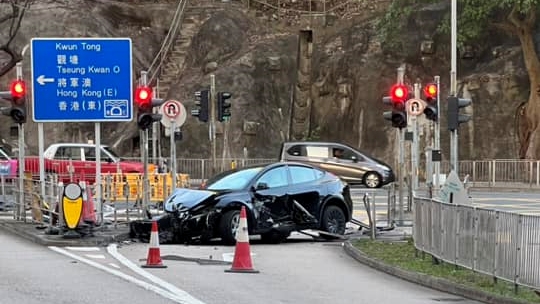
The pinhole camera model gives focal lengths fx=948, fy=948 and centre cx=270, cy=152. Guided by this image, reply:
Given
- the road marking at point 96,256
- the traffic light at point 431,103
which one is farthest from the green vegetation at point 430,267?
the traffic light at point 431,103

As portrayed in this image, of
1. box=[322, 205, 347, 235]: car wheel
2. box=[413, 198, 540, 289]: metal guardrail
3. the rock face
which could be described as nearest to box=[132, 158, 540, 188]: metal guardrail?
the rock face

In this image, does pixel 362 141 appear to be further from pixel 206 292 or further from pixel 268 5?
pixel 206 292

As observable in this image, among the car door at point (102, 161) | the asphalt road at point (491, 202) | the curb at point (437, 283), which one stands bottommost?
the curb at point (437, 283)

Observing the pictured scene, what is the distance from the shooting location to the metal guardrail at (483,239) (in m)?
11.3

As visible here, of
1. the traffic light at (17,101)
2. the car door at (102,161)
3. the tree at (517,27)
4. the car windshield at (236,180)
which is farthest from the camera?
the tree at (517,27)

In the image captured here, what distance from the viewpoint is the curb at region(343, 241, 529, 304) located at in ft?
37.8

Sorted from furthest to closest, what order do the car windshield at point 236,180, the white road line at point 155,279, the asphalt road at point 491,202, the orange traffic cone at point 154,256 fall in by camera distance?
the asphalt road at point 491,202 → the car windshield at point 236,180 → the orange traffic cone at point 154,256 → the white road line at point 155,279

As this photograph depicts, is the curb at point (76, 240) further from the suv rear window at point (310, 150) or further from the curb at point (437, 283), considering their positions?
the suv rear window at point (310, 150)

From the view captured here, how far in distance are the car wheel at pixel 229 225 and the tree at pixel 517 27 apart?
958 inches

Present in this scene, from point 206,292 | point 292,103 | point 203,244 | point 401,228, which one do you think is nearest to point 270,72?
point 292,103

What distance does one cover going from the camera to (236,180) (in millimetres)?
18859

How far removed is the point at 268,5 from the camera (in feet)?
170

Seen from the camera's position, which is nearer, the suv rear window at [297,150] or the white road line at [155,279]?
the white road line at [155,279]

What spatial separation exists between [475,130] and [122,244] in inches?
1147
